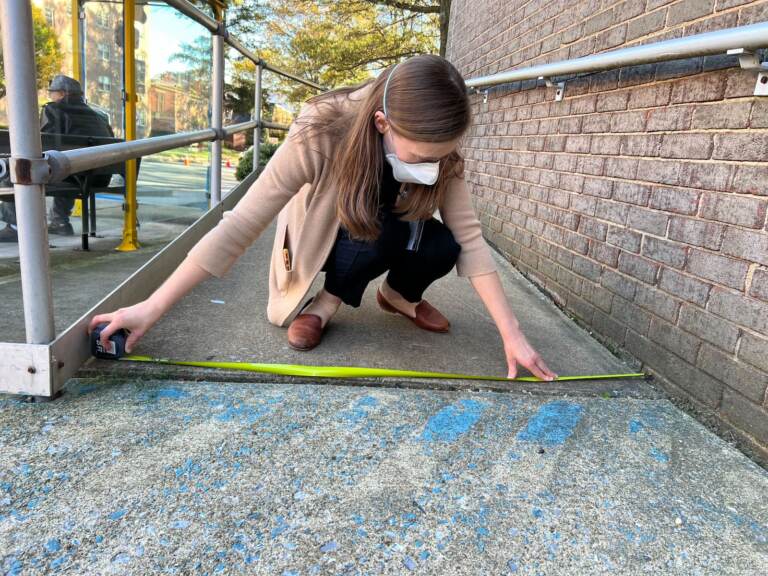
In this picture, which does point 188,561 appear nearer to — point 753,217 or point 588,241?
point 753,217

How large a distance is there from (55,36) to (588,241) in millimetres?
2380

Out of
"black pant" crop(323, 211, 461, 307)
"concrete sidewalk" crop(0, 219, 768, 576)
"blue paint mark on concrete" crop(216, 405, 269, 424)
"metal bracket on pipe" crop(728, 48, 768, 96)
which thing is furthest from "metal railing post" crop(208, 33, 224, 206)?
"metal bracket on pipe" crop(728, 48, 768, 96)

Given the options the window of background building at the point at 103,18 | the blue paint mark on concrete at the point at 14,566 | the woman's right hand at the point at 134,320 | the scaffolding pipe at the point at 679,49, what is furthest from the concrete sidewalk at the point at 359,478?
the window of background building at the point at 103,18

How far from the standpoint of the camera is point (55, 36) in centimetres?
253

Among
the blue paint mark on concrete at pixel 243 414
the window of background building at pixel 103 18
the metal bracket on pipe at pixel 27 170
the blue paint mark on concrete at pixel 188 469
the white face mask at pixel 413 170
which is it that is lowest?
the blue paint mark on concrete at pixel 188 469

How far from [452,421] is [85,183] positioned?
2.16 metres

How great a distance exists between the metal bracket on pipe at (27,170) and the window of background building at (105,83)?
1.84 metres

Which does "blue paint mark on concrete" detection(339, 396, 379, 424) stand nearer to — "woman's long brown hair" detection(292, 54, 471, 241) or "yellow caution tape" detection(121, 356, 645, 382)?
"yellow caution tape" detection(121, 356, 645, 382)

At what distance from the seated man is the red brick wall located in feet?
6.75

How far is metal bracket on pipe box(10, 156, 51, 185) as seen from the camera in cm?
137

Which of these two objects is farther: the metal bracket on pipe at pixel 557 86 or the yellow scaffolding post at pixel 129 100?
the yellow scaffolding post at pixel 129 100

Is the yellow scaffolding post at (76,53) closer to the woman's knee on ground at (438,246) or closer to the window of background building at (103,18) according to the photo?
the window of background building at (103,18)

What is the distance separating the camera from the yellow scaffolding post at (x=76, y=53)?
108 inches

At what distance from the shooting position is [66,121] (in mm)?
2514
